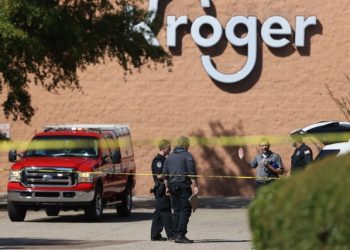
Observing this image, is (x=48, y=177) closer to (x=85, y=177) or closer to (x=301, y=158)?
(x=85, y=177)

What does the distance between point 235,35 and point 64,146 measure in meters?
11.0

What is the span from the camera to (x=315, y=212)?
6.36 metres

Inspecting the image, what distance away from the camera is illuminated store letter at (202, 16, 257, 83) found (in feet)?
109

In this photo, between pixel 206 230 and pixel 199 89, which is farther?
pixel 199 89

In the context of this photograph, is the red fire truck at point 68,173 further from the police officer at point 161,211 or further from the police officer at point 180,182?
the police officer at point 180,182

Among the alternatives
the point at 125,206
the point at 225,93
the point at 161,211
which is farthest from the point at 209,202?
the point at 161,211

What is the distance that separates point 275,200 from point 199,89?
27.2 m

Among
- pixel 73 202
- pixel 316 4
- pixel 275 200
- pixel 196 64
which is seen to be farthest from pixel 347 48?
pixel 275 200

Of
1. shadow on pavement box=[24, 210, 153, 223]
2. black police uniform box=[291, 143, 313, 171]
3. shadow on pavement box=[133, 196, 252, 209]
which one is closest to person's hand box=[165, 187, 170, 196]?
black police uniform box=[291, 143, 313, 171]

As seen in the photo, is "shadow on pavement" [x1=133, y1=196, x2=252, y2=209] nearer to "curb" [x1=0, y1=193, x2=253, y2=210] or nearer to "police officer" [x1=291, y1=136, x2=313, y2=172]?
"curb" [x1=0, y1=193, x2=253, y2=210]

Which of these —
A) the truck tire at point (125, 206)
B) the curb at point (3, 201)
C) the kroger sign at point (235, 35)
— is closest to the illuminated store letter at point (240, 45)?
the kroger sign at point (235, 35)

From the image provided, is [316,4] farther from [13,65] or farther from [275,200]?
[275,200]

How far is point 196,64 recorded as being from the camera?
111 ft

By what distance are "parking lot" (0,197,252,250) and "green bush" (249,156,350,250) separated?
9064mm
